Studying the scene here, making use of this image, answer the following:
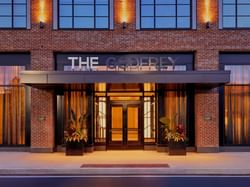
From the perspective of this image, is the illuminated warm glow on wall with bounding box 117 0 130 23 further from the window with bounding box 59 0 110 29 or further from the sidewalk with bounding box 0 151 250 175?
the sidewalk with bounding box 0 151 250 175

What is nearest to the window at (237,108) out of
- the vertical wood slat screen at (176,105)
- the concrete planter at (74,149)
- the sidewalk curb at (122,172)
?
the vertical wood slat screen at (176,105)

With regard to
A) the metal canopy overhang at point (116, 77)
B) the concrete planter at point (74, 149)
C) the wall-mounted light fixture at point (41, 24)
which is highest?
the wall-mounted light fixture at point (41, 24)

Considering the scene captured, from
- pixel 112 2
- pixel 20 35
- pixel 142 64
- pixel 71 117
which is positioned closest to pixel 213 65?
pixel 142 64

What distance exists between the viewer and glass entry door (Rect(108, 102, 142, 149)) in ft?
90.0

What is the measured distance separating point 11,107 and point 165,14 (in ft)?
31.5

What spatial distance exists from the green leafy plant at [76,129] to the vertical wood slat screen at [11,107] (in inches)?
105

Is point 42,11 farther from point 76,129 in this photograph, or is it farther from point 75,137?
point 75,137

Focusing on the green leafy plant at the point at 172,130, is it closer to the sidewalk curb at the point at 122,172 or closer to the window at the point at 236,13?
the window at the point at 236,13

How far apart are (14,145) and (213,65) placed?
11308 millimetres

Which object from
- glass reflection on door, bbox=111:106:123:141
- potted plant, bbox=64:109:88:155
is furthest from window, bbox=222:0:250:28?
potted plant, bbox=64:109:88:155

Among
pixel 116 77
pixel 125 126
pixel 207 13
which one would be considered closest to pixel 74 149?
pixel 125 126

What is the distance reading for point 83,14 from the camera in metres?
26.8

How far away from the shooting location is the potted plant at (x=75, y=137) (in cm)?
2459

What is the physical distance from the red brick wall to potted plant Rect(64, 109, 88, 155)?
4.83ft
